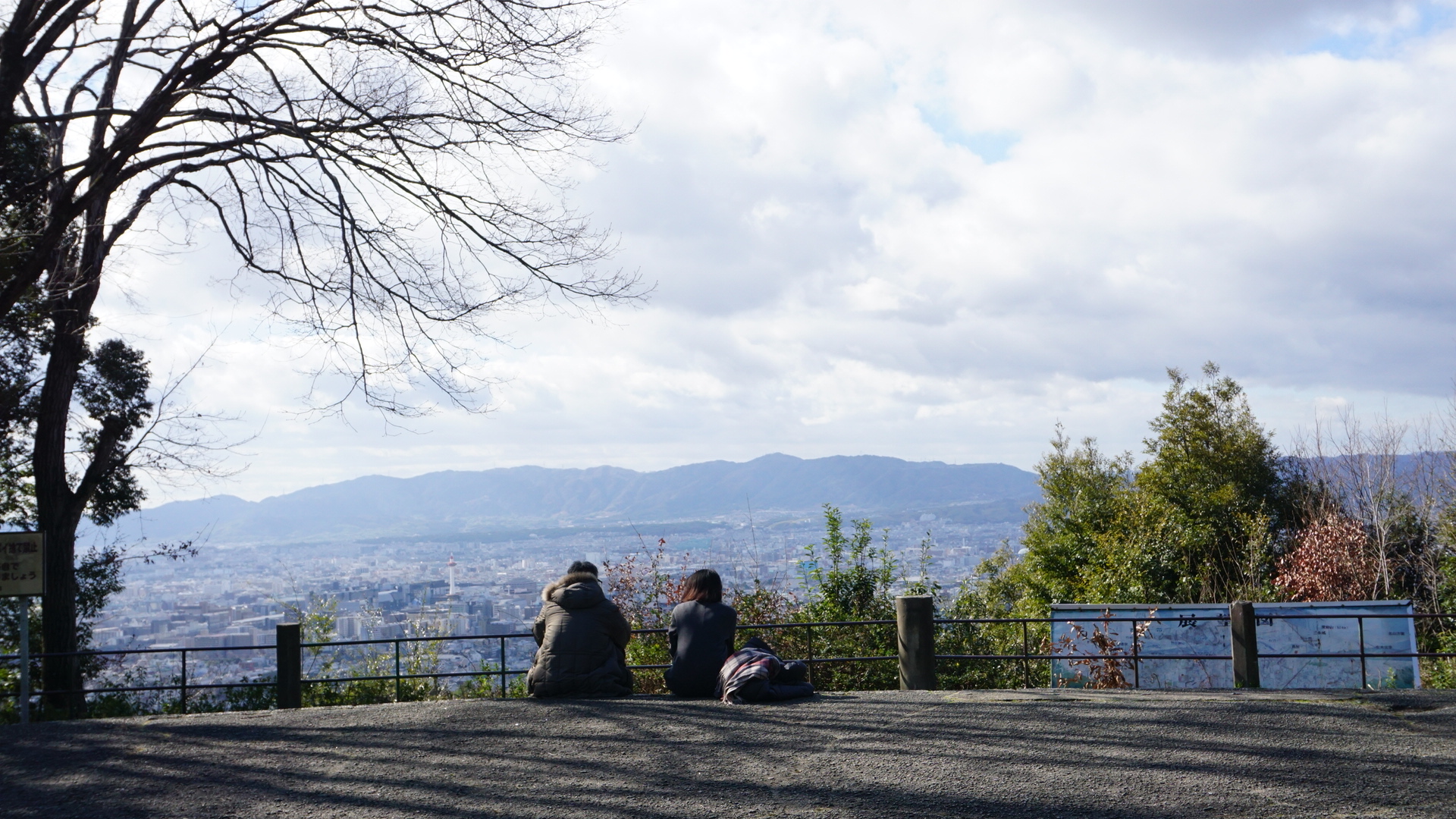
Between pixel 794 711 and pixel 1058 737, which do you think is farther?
pixel 794 711

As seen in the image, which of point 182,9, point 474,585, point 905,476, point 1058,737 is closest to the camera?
point 1058,737

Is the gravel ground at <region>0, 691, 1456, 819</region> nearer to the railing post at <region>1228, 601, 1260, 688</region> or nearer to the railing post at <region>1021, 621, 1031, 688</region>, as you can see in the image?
the railing post at <region>1228, 601, 1260, 688</region>

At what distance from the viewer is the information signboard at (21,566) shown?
9.67 meters

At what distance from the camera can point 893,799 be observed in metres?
5.69

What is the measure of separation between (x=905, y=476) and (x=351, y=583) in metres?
45.9

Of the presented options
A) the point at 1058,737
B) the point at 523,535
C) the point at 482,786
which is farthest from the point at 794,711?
the point at 523,535

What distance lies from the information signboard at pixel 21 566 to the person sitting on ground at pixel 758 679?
7.02 metres

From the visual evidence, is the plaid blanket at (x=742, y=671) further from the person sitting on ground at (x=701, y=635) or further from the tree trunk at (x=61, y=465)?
the tree trunk at (x=61, y=465)

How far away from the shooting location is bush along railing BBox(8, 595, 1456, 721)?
1027 centimetres

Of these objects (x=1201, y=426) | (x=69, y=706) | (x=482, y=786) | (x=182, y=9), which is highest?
(x=182, y=9)

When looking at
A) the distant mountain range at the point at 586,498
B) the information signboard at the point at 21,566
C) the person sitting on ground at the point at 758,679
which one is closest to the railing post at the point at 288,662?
the information signboard at the point at 21,566

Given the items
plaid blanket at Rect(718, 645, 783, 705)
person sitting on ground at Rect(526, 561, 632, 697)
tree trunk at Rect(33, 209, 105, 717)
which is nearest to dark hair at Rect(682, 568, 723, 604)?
plaid blanket at Rect(718, 645, 783, 705)

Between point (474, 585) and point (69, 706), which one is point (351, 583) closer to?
point (474, 585)

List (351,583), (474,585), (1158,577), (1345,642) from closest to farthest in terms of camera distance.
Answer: (1345,642)
(474,585)
(351,583)
(1158,577)
